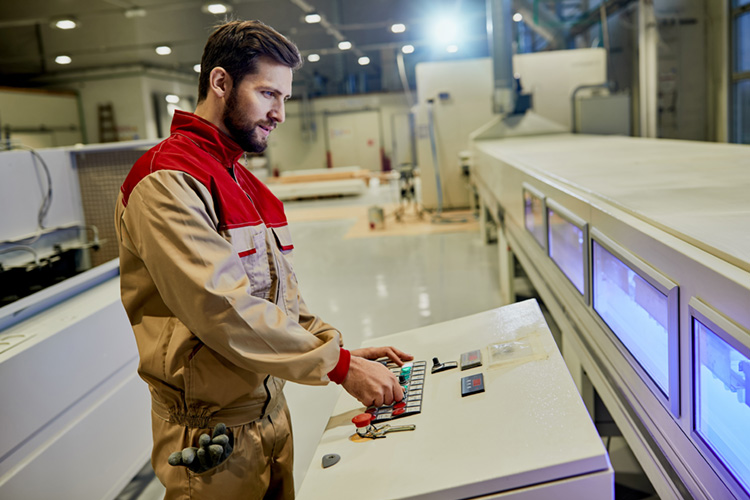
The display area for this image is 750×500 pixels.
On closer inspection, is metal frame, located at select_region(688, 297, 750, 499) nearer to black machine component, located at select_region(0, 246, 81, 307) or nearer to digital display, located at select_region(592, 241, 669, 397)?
digital display, located at select_region(592, 241, 669, 397)

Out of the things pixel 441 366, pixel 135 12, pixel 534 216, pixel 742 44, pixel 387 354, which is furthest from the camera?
pixel 135 12

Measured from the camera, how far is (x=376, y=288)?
5098 mm

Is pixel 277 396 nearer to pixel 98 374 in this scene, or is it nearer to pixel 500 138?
pixel 98 374

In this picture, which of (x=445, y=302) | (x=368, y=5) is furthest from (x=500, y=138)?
(x=368, y=5)

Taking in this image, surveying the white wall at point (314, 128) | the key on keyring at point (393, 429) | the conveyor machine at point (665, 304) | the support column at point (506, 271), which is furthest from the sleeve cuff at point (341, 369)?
the white wall at point (314, 128)

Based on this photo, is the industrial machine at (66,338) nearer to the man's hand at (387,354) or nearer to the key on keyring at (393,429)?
the man's hand at (387,354)

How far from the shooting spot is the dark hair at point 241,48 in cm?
114

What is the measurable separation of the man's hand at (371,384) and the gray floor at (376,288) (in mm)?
1417

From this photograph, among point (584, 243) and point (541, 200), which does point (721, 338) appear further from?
point (541, 200)

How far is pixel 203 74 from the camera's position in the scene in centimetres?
121

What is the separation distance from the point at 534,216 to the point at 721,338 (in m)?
1.86

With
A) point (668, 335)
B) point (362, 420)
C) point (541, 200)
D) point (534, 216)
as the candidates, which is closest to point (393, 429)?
point (362, 420)

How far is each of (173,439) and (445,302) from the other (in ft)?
11.3

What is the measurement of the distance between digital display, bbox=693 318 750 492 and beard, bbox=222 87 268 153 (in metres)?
0.86
